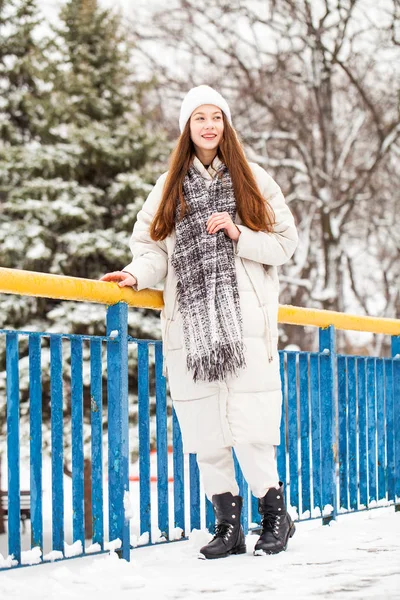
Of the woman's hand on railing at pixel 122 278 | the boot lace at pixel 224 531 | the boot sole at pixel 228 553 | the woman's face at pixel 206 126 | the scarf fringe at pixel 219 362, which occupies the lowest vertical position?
the boot sole at pixel 228 553

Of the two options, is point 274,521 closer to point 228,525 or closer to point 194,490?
point 228,525

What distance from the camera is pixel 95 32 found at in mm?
14203

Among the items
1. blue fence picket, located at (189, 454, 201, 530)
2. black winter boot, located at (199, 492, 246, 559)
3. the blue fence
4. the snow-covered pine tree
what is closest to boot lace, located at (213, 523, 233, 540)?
black winter boot, located at (199, 492, 246, 559)

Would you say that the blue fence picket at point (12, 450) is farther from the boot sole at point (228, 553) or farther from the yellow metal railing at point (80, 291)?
the boot sole at point (228, 553)

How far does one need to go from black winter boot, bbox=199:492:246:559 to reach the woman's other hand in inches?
38.3

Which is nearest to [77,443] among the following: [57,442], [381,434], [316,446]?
[57,442]

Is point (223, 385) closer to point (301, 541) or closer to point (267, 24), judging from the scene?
point (301, 541)

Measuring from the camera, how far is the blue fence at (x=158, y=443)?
299 cm

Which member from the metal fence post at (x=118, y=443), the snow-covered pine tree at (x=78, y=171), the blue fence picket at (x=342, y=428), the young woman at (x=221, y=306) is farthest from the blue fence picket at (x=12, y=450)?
the snow-covered pine tree at (x=78, y=171)

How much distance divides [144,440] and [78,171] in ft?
34.1

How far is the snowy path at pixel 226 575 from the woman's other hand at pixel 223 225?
3.86 feet

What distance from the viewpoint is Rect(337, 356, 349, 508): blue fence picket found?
4629mm

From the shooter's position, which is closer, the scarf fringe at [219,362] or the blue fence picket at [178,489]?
the scarf fringe at [219,362]

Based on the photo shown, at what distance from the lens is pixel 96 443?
3.26m
